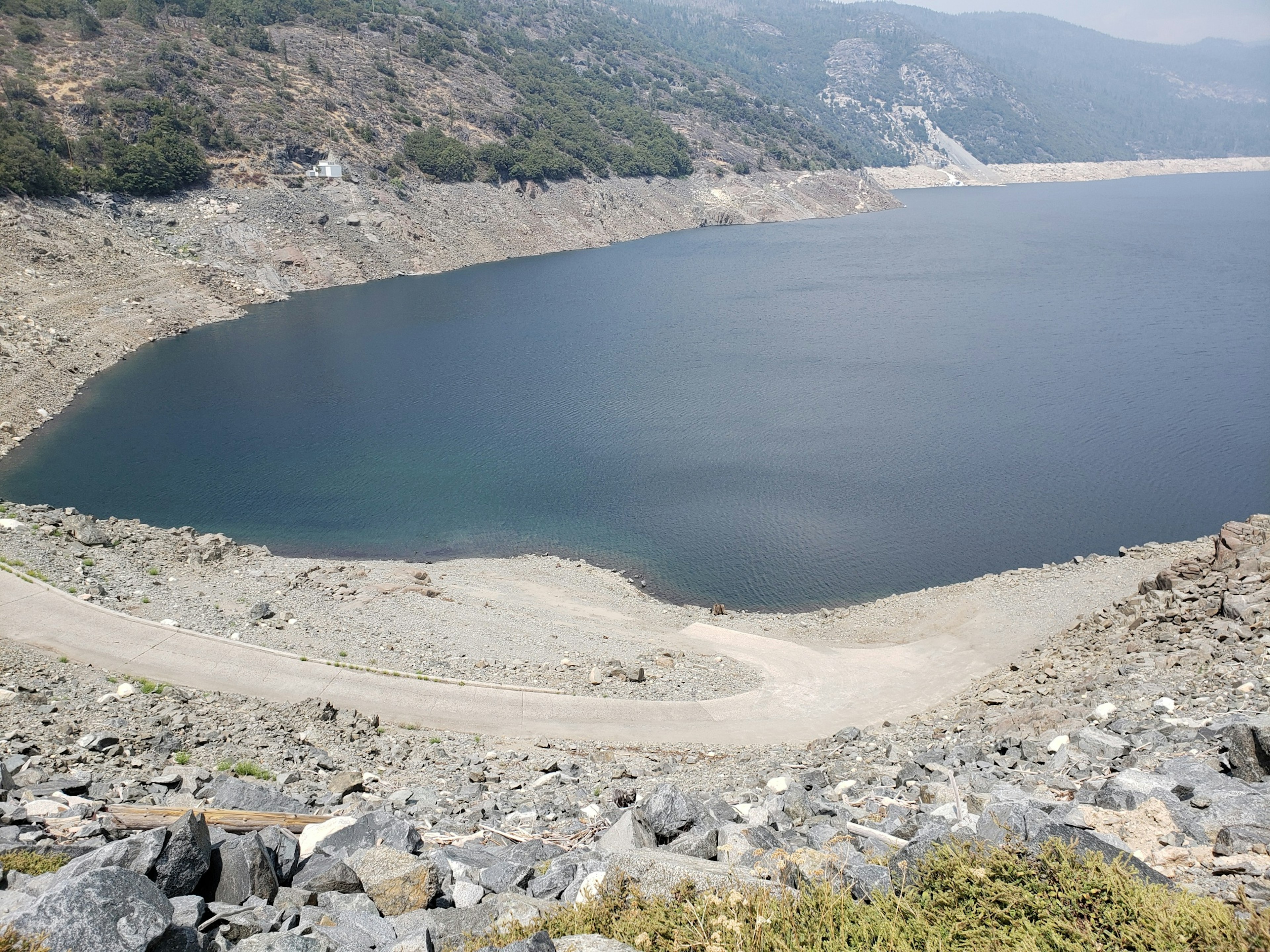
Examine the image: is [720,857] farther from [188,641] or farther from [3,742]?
[188,641]

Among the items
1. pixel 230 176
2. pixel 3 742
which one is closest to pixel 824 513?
pixel 3 742

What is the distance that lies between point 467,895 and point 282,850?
2.71 metres

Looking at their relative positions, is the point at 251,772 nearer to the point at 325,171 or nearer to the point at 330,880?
the point at 330,880

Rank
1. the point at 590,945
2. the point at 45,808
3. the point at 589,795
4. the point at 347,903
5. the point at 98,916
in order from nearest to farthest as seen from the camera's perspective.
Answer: the point at 98,916, the point at 590,945, the point at 347,903, the point at 45,808, the point at 589,795

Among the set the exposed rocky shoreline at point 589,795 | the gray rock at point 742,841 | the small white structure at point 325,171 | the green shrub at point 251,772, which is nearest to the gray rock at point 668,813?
the exposed rocky shoreline at point 589,795

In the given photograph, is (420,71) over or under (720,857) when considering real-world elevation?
over

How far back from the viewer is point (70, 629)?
22.4m

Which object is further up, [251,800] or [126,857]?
[126,857]

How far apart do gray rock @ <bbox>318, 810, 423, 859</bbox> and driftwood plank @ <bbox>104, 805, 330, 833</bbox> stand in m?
0.96

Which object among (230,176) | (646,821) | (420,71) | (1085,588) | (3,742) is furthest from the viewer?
(420,71)

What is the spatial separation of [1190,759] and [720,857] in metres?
7.95

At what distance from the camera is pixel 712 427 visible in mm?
49750

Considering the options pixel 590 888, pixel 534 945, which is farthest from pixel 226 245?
pixel 534 945

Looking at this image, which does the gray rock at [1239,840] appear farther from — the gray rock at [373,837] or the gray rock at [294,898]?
the gray rock at [294,898]
